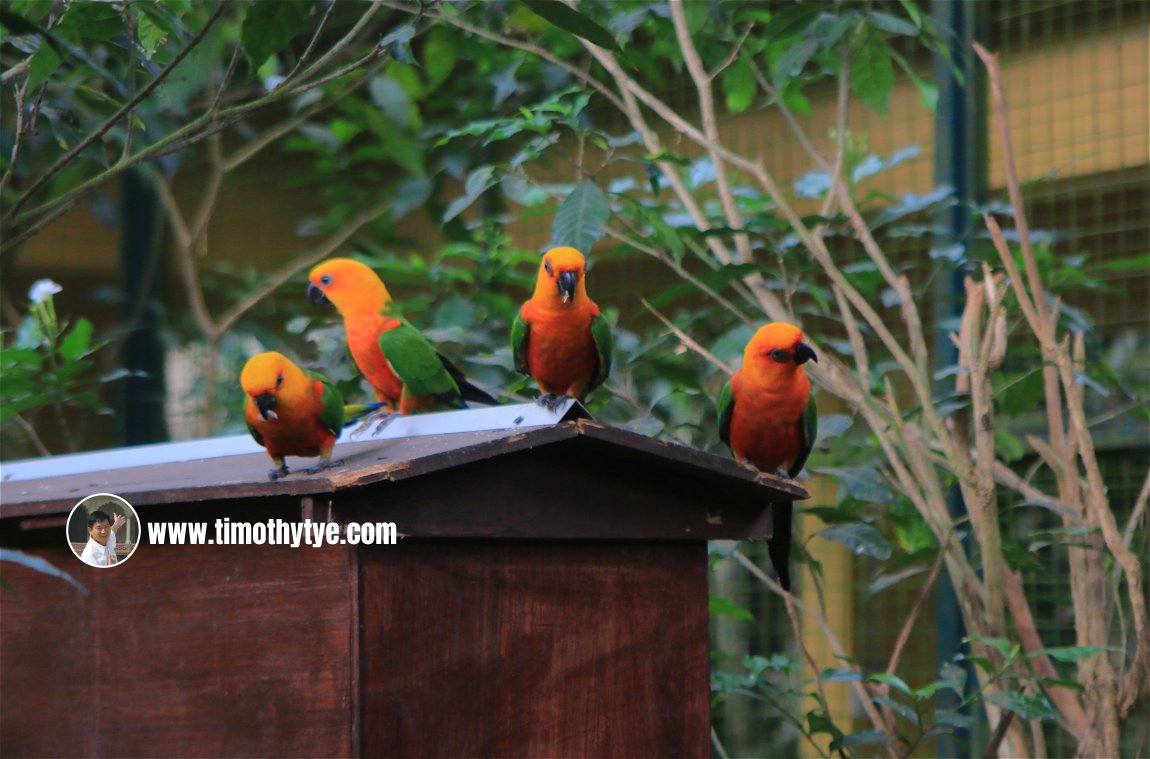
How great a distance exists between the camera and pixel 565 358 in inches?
62.1

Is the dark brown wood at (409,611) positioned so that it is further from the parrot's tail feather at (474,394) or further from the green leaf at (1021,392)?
the green leaf at (1021,392)

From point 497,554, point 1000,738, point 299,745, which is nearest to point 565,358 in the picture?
point 497,554

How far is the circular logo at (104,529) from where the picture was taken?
1323mm

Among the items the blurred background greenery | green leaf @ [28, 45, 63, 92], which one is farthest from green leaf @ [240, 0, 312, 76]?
green leaf @ [28, 45, 63, 92]

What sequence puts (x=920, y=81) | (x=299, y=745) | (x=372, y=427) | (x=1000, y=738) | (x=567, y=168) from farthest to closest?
1. (x=567, y=168)
2. (x=920, y=81)
3. (x=1000, y=738)
4. (x=372, y=427)
5. (x=299, y=745)

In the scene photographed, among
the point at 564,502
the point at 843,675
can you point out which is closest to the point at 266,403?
the point at 564,502

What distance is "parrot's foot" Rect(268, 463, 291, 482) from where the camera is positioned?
1.21m

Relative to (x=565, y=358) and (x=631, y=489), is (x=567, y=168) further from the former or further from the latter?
(x=631, y=489)

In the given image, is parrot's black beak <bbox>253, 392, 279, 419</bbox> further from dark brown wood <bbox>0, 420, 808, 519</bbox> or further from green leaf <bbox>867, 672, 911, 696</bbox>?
green leaf <bbox>867, 672, 911, 696</bbox>

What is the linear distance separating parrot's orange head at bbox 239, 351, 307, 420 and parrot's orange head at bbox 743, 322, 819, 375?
62cm

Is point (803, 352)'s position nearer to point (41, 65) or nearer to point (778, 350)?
point (778, 350)

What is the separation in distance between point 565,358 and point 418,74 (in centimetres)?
154

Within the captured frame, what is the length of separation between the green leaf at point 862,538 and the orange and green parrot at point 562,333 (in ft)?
1.56

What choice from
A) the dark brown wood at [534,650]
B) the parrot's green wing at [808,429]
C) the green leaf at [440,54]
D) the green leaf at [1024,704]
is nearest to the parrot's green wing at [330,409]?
the dark brown wood at [534,650]
